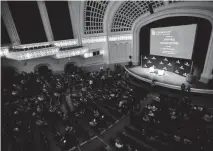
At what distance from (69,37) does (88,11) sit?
5652 mm

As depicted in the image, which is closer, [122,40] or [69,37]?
[69,37]

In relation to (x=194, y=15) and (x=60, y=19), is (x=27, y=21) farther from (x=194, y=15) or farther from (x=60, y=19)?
(x=194, y=15)

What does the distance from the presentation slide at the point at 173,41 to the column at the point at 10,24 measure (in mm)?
20350

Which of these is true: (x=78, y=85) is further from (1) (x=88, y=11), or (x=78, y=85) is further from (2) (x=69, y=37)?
(1) (x=88, y=11)

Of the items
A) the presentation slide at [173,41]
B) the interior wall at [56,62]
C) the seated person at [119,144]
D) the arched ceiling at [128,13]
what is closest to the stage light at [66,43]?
the interior wall at [56,62]

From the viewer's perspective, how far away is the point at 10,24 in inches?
750

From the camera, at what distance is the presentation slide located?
16.7 m

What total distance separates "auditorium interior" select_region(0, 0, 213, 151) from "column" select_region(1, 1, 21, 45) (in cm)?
12

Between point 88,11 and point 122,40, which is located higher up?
point 88,11

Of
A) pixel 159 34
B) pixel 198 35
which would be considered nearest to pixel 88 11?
pixel 159 34

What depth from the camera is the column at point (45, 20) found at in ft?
67.1

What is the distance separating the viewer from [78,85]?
17.8 meters

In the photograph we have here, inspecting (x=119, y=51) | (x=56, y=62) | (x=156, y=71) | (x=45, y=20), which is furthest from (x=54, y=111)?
(x=119, y=51)

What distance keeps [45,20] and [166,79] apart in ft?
66.0
